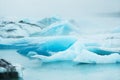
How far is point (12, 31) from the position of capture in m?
2.69

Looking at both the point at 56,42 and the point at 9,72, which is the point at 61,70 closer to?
the point at 56,42

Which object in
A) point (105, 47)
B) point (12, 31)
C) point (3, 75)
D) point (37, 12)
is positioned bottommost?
point (3, 75)

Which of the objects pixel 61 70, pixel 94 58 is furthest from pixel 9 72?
pixel 94 58

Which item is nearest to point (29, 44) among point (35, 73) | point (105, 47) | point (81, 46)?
point (35, 73)

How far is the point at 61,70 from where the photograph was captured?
2648mm

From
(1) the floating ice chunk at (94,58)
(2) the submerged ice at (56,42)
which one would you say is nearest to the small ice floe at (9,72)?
(2) the submerged ice at (56,42)

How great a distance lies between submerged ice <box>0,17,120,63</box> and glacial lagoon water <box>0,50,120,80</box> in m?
0.04

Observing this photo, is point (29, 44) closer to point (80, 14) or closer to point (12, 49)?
point (12, 49)

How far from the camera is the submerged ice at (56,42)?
266 centimetres

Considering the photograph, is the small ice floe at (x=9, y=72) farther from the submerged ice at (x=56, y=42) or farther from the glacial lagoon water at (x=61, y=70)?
the submerged ice at (x=56, y=42)

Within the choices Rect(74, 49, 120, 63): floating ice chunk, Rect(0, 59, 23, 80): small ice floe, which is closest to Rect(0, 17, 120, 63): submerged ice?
Rect(74, 49, 120, 63): floating ice chunk

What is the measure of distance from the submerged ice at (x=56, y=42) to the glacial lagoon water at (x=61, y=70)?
0.04m

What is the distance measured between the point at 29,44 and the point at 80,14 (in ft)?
1.80

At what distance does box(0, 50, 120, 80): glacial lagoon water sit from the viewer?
2.62 m
